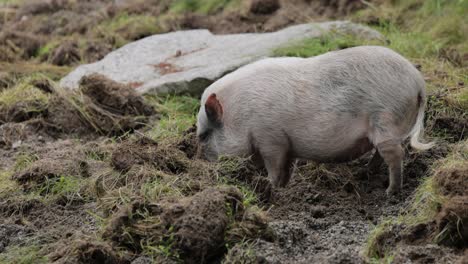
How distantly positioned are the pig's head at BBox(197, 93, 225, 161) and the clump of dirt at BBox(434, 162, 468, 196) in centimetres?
163

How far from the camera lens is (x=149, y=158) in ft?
17.7

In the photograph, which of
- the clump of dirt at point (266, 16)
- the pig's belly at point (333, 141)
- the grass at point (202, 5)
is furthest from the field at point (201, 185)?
the grass at point (202, 5)

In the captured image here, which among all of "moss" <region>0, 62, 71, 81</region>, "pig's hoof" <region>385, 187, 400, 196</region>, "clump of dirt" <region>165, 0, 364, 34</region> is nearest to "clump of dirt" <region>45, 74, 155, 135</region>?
"moss" <region>0, 62, 71, 81</region>

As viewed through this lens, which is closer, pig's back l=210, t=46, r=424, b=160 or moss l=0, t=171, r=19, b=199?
pig's back l=210, t=46, r=424, b=160

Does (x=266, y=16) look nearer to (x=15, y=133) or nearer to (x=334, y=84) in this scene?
(x=15, y=133)

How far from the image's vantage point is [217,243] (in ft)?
13.2

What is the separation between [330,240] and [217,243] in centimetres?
65

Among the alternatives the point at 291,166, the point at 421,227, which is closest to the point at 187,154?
the point at 291,166

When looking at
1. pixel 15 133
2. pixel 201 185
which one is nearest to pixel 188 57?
pixel 15 133

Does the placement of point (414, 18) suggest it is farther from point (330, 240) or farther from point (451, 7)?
point (330, 240)

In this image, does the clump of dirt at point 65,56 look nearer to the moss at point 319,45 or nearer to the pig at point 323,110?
the moss at point 319,45

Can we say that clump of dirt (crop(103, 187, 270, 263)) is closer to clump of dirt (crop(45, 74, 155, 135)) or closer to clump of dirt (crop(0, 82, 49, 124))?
clump of dirt (crop(45, 74, 155, 135))

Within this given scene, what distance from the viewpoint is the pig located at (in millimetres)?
5035

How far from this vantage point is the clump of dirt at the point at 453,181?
4.09m
